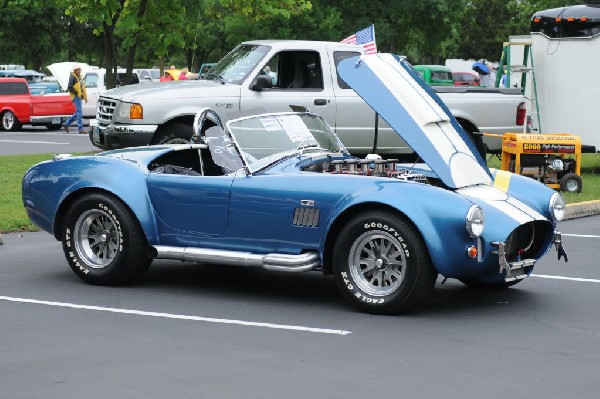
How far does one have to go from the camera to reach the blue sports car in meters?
7.93

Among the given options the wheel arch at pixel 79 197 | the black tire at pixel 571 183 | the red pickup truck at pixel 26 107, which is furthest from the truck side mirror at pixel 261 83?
the red pickup truck at pixel 26 107

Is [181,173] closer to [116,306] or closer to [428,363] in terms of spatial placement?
[116,306]

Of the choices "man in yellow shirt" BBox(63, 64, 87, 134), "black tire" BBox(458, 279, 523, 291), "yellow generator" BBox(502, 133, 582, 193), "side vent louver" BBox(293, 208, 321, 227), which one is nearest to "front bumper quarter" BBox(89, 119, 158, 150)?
"yellow generator" BBox(502, 133, 582, 193)

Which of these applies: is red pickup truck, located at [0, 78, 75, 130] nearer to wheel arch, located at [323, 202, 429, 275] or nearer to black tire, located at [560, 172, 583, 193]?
black tire, located at [560, 172, 583, 193]

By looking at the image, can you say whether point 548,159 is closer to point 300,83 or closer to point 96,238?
point 300,83

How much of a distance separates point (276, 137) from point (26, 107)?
25.0 m

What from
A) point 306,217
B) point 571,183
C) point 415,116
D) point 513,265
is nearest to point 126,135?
point 571,183

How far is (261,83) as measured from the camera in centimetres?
1582

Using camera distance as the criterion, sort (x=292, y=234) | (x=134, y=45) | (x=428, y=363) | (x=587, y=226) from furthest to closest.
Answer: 1. (x=134, y=45)
2. (x=587, y=226)
3. (x=292, y=234)
4. (x=428, y=363)

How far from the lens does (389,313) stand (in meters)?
8.04

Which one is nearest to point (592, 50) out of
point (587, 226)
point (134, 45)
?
point (587, 226)

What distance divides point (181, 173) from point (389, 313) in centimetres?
237

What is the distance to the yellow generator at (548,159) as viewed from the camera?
1593 cm

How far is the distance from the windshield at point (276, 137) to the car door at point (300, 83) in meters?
6.61
